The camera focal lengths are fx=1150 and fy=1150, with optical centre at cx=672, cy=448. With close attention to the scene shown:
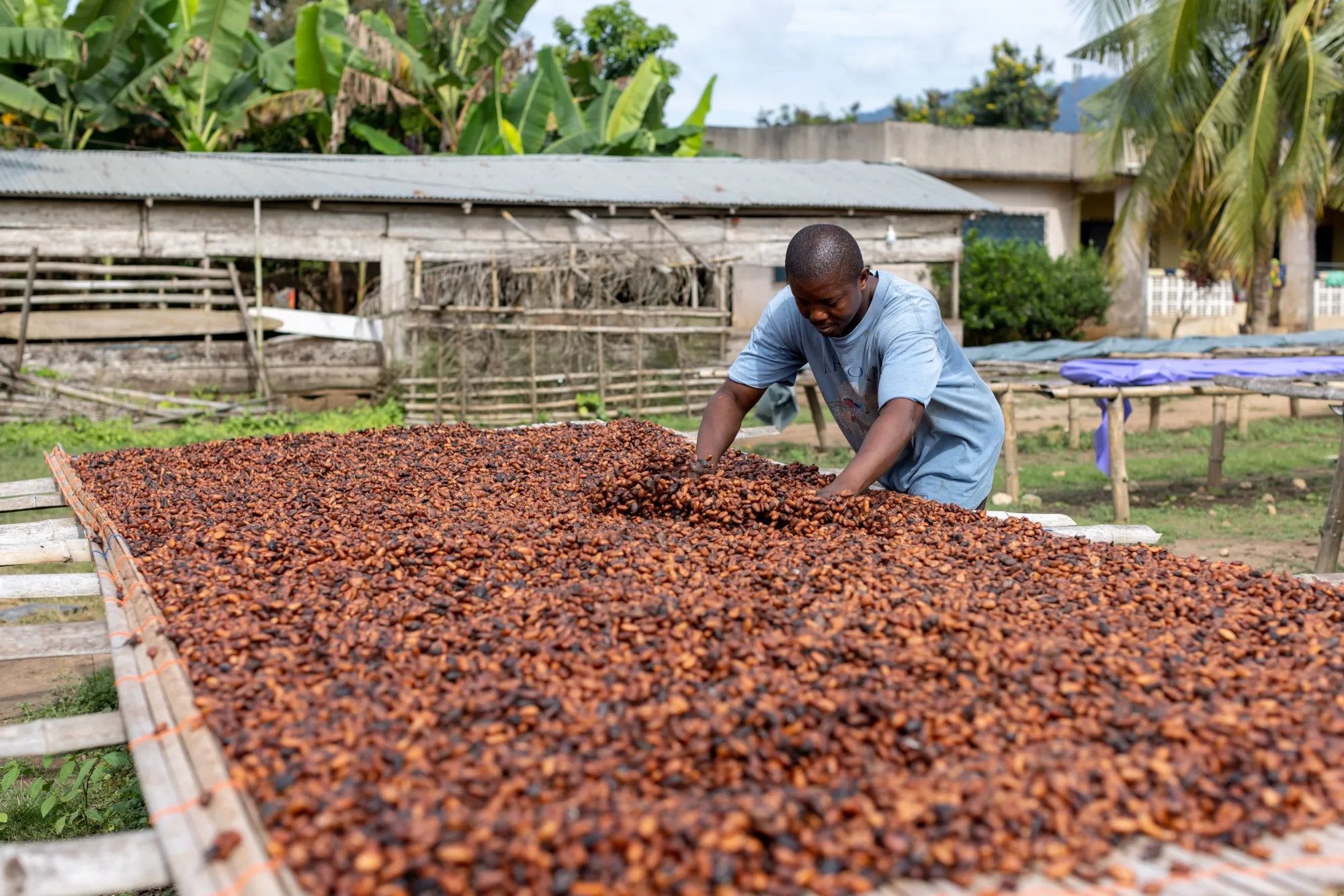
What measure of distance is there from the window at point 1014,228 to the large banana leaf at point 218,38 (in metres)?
12.7

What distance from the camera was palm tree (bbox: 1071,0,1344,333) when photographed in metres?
12.9

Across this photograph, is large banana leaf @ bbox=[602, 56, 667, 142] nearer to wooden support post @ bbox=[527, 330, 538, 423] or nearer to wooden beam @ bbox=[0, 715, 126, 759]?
wooden support post @ bbox=[527, 330, 538, 423]

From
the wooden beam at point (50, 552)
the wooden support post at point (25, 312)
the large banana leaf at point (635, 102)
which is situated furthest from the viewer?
the large banana leaf at point (635, 102)

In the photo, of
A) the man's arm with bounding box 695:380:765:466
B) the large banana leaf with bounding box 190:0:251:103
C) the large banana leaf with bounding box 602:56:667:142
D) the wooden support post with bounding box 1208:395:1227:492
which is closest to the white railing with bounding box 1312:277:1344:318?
the large banana leaf with bounding box 602:56:667:142

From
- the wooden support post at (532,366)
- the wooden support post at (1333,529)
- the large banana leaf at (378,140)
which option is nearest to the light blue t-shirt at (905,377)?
the wooden support post at (1333,529)

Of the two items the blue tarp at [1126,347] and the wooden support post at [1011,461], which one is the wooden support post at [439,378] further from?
the wooden support post at [1011,461]

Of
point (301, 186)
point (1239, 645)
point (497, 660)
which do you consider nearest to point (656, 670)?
point (497, 660)

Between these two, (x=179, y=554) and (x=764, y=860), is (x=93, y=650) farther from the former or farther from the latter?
(x=764, y=860)

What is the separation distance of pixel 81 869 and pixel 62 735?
2.23 ft

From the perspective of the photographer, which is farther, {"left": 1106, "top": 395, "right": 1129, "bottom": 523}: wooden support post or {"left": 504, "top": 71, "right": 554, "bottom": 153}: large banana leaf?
{"left": 504, "top": 71, "right": 554, "bottom": 153}: large banana leaf

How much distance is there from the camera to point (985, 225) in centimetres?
2072

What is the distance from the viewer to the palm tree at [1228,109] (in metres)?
12.9

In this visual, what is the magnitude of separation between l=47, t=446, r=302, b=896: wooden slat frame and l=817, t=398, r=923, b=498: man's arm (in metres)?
1.78

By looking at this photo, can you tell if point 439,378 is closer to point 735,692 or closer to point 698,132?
point 698,132
